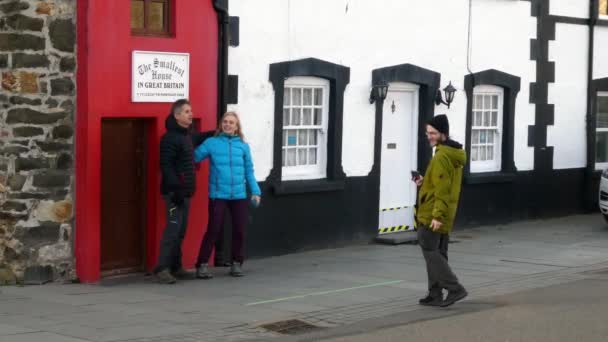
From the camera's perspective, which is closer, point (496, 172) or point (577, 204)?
point (496, 172)

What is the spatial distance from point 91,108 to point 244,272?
2837mm

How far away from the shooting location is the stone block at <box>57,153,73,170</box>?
13273mm

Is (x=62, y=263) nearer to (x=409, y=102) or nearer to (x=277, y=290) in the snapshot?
(x=277, y=290)

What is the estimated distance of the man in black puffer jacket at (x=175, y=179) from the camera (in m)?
13.4

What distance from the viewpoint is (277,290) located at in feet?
42.8

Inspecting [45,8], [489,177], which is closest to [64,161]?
[45,8]

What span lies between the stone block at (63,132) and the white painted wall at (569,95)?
10.6m

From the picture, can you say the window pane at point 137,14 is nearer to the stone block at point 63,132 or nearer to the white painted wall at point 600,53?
the stone block at point 63,132

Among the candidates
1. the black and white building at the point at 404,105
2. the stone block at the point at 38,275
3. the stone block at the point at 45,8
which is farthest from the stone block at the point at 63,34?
the black and white building at the point at 404,105

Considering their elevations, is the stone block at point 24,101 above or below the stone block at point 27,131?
above

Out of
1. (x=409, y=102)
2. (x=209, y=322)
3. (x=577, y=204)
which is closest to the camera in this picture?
Result: (x=209, y=322)

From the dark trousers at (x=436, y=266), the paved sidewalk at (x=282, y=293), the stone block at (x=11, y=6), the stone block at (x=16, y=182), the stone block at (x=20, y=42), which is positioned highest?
the stone block at (x=11, y=6)

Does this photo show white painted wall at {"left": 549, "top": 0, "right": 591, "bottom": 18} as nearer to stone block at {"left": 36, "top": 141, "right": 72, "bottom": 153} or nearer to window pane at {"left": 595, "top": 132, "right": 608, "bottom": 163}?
window pane at {"left": 595, "top": 132, "right": 608, "bottom": 163}

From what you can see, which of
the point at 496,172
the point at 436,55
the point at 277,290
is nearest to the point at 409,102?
the point at 436,55
